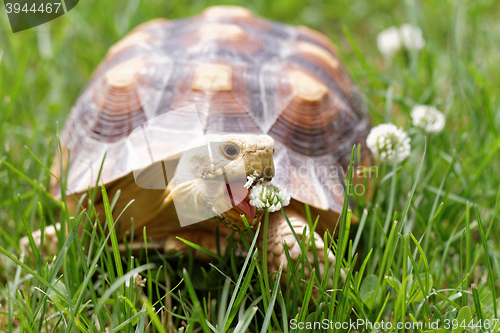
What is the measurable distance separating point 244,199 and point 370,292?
0.55 meters

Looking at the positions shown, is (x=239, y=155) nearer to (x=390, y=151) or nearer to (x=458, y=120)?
(x=390, y=151)

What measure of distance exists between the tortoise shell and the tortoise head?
25 cm

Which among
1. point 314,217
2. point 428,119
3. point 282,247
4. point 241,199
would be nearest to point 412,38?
point 428,119

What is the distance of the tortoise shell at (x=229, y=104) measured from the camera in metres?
1.49

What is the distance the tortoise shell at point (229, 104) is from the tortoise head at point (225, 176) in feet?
0.81

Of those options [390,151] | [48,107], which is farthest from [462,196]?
[48,107]

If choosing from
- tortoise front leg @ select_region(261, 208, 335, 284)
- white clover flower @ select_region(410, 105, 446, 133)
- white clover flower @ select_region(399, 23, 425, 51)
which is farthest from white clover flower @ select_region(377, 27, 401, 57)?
tortoise front leg @ select_region(261, 208, 335, 284)

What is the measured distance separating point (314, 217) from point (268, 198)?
0.57m

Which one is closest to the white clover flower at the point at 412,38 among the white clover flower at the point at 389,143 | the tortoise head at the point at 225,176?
the white clover flower at the point at 389,143

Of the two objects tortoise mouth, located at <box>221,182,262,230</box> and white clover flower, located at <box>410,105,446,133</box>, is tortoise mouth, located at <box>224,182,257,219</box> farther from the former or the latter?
white clover flower, located at <box>410,105,446,133</box>

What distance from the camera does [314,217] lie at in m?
1.57

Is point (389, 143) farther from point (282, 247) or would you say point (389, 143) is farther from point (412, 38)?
point (412, 38)

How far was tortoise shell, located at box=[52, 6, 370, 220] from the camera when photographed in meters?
1.49

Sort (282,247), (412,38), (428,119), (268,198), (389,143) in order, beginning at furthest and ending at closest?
(412,38) < (428,119) < (389,143) < (282,247) < (268,198)
